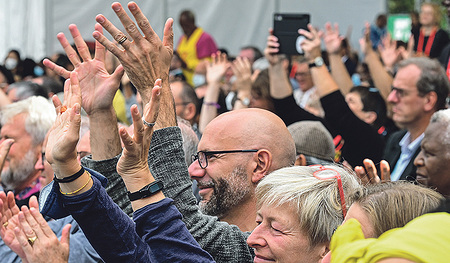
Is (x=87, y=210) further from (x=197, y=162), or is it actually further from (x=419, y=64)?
(x=419, y=64)

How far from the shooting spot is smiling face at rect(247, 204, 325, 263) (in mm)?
2320

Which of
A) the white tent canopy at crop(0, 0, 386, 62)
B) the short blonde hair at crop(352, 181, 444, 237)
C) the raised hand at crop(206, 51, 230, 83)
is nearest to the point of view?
the short blonde hair at crop(352, 181, 444, 237)

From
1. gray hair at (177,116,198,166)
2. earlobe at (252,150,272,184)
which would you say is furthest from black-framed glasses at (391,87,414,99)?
earlobe at (252,150,272,184)

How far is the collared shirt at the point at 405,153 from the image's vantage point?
4402 millimetres

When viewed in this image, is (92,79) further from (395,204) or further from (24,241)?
(395,204)

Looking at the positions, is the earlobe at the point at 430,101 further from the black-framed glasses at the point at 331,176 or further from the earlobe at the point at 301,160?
the black-framed glasses at the point at 331,176

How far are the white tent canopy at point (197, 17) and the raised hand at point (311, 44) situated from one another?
6546mm

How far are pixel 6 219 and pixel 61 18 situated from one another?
33.2 feet

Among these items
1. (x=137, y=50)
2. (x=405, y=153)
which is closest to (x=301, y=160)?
(x=405, y=153)

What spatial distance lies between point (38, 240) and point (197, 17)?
10758mm

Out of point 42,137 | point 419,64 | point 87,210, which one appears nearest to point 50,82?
point 42,137

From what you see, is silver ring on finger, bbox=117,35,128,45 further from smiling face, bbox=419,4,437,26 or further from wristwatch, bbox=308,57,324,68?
smiling face, bbox=419,4,437,26

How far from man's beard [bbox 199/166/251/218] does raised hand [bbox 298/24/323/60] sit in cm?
280

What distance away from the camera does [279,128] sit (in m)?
3.01
